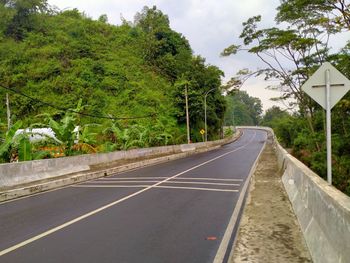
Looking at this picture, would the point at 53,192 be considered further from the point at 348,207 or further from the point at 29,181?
the point at 348,207

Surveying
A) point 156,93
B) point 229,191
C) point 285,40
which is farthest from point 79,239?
point 156,93

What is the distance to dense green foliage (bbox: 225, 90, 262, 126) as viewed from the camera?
15938 centimetres

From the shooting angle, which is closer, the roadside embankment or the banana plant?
the roadside embankment

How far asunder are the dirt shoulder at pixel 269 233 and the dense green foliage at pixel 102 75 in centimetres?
2189

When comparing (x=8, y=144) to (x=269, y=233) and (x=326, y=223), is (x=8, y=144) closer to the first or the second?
(x=269, y=233)

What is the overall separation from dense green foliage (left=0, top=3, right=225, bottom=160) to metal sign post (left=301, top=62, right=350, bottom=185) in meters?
24.6

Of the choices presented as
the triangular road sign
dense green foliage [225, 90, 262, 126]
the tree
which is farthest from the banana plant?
dense green foliage [225, 90, 262, 126]

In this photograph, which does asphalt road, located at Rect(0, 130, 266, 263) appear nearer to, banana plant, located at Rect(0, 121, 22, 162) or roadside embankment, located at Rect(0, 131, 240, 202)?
roadside embankment, located at Rect(0, 131, 240, 202)

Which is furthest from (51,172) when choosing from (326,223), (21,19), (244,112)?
(244,112)

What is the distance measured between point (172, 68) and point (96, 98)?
2019 cm

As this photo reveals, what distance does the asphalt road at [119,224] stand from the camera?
19.9 feet

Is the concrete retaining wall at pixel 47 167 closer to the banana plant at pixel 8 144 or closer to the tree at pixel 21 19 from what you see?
the banana plant at pixel 8 144

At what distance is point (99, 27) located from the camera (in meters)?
66.6

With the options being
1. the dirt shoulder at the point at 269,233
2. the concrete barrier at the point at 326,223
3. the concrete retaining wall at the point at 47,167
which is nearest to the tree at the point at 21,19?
the concrete retaining wall at the point at 47,167
